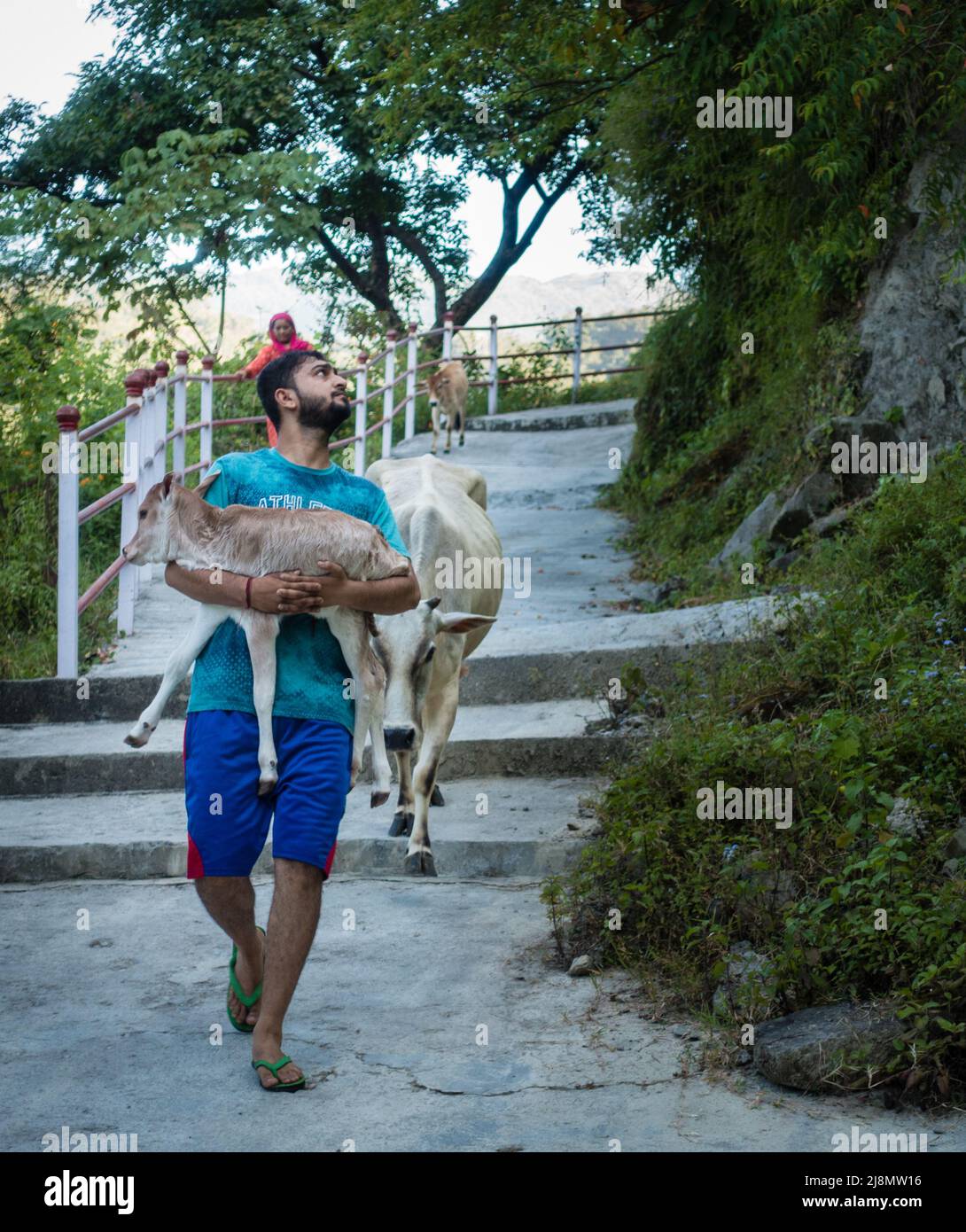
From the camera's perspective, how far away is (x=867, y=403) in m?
9.59

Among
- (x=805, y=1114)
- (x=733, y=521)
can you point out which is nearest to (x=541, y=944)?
(x=805, y=1114)

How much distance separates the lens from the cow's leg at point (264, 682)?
12.9ft

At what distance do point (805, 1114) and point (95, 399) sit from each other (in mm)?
12224

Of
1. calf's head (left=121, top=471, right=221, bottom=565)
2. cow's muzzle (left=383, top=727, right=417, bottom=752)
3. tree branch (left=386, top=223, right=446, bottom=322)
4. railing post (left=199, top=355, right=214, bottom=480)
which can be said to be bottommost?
cow's muzzle (left=383, top=727, right=417, bottom=752)

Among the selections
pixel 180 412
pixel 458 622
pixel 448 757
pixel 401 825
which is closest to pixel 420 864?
pixel 401 825

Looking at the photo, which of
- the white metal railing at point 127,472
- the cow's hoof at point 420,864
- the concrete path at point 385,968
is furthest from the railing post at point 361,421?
the cow's hoof at point 420,864

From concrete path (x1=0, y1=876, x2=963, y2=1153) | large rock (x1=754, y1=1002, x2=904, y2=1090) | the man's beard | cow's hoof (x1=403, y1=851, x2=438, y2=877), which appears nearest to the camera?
concrete path (x1=0, y1=876, x2=963, y2=1153)

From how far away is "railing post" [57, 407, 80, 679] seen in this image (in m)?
8.26

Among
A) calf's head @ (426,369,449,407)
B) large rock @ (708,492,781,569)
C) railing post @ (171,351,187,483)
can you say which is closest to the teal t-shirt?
large rock @ (708,492,781,569)

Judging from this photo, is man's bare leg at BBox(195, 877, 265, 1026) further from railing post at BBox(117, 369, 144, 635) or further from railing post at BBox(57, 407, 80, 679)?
railing post at BBox(117, 369, 144, 635)

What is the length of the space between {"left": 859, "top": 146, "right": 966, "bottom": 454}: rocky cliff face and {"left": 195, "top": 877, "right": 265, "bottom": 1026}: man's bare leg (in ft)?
19.9

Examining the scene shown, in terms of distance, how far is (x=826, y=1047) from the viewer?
386cm
